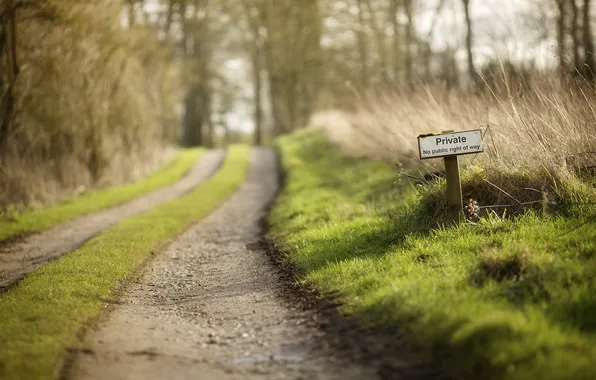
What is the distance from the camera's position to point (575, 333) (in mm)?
4734

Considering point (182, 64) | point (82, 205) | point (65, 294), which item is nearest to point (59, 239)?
point (82, 205)

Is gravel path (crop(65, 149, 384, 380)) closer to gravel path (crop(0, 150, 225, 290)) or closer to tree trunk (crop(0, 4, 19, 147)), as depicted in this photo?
gravel path (crop(0, 150, 225, 290))

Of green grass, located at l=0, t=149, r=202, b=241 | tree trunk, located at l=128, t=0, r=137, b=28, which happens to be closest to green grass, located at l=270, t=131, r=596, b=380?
green grass, located at l=0, t=149, r=202, b=241

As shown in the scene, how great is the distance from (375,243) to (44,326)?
183 inches

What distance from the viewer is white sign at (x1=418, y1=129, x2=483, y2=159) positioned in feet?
25.9

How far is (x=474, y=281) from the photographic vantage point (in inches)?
238

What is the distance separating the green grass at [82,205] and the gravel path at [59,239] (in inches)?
12.8

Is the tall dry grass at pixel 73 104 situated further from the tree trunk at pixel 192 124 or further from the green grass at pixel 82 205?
the tree trunk at pixel 192 124

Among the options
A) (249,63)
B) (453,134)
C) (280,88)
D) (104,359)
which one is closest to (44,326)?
(104,359)

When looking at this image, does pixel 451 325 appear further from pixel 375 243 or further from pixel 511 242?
pixel 375 243

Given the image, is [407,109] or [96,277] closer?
[96,277]

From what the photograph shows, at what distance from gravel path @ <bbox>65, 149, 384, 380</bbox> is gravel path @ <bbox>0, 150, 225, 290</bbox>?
211 centimetres

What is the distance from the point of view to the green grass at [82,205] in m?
13.2

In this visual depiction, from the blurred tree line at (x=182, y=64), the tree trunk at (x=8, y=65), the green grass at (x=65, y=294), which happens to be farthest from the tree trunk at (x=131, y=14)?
the green grass at (x=65, y=294)
